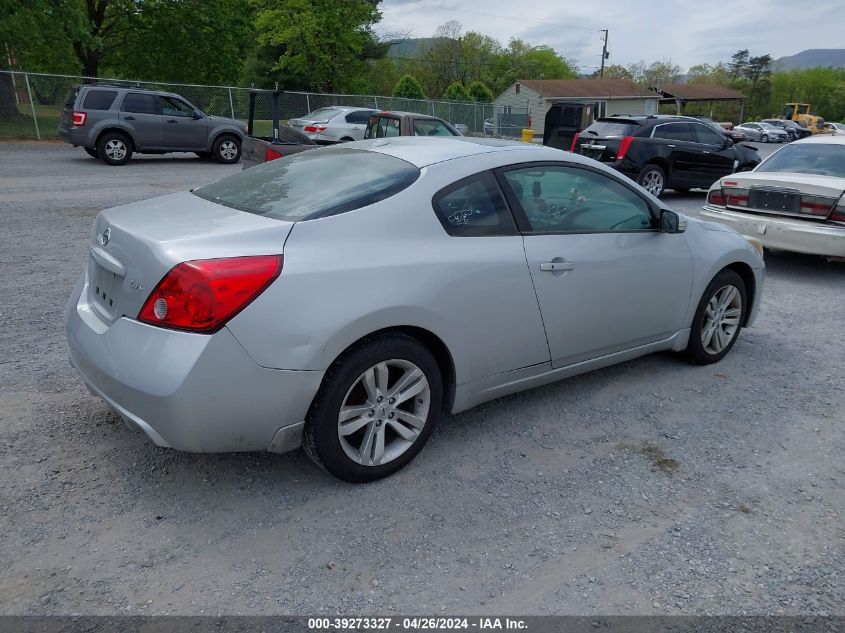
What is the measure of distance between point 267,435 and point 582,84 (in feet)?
223

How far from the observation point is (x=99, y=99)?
53.1ft

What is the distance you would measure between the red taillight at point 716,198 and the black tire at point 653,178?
4786 millimetres

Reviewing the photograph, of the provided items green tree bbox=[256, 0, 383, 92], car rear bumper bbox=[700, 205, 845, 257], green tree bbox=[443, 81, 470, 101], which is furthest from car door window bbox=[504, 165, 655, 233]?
green tree bbox=[443, 81, 470, 101]

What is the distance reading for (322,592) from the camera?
253 centimetres

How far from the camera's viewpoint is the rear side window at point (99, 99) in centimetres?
1605

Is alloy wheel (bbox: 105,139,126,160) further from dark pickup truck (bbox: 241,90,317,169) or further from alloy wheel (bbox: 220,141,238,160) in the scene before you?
dark pickup truck (bbox: 241,90,317,169)

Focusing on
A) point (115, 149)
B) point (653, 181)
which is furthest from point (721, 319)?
point (115, 149)

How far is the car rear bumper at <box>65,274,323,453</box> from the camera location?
2.70 meters

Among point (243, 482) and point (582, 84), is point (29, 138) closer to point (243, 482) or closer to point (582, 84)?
point (243, 482)

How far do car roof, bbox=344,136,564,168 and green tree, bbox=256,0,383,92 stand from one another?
37.3 meters

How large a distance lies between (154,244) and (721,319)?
12.6 feet

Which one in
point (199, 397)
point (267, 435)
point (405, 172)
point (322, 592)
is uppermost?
point (405, 172)

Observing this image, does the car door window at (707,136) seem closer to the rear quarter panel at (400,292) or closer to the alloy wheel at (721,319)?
the alloy wheel at (721,319)

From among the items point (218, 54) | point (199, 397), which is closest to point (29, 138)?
point (218, 54)
